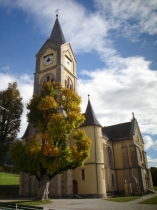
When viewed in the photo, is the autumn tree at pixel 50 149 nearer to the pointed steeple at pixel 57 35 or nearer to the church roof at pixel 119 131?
the church roof at pixel 119 131

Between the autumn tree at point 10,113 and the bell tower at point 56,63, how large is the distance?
6.70 meters

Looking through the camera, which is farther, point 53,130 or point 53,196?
point 53,196

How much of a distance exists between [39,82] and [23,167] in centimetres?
2015

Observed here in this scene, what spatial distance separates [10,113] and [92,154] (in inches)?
539

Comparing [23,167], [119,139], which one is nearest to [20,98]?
[23,167]

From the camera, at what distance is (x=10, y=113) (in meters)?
28.8

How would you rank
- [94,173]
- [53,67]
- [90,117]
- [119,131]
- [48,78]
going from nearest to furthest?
[94,173] < [90,117] < [53,67] < [48,78] < [119,131]

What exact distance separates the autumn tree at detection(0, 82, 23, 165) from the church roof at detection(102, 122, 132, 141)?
64.4ft

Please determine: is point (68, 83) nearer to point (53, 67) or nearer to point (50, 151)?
point (53, 67)

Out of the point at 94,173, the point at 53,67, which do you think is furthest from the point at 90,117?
the point at 53,67

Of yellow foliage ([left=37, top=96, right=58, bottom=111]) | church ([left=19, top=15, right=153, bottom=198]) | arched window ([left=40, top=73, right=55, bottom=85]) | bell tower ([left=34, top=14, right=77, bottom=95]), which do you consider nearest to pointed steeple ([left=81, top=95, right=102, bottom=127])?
church ([left=19, top=15, right=153, bottom=198])

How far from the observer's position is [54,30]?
44.0m

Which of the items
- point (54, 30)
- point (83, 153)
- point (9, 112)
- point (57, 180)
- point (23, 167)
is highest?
point (54, 30)

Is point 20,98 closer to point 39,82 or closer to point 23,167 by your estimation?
point 39,82
